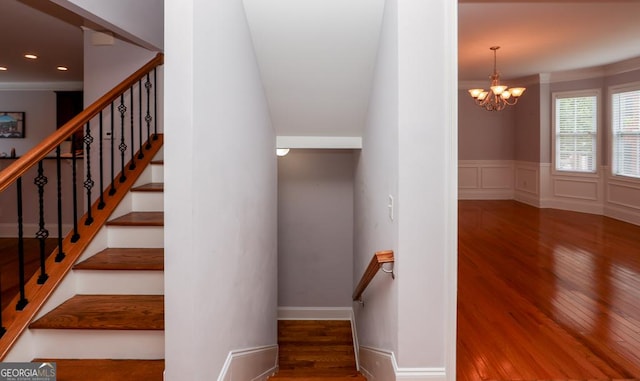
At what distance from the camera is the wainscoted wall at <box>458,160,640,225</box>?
6695mm

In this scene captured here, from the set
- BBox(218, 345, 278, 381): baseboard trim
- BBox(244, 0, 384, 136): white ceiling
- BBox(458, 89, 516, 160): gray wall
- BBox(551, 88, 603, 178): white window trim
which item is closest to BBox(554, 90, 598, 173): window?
BBox(551, 88, 603, 178): white window trim

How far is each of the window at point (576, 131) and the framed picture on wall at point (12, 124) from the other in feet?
30.4

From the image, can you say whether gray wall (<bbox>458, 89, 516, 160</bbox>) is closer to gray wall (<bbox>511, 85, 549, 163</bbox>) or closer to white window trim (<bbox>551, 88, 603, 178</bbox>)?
gray wall (<bbox>511, 85, 549, 163</bbox>)

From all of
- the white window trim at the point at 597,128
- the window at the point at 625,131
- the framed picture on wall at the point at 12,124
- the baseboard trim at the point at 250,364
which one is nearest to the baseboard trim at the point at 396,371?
the baseboard trim at the point at 250,364

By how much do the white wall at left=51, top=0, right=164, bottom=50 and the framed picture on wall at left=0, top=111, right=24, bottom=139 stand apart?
443 cm

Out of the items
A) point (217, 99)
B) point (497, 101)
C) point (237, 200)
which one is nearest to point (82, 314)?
point (237, 200)

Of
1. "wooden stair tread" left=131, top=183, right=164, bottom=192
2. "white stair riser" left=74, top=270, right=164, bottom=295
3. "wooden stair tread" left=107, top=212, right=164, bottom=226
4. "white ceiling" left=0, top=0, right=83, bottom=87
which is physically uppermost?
"white ceiling" left=0, top=0, right=83, bottom=87

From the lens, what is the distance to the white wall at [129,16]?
112 inches

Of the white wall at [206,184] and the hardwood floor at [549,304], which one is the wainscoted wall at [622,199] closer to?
the hardwood floor at [549,304]

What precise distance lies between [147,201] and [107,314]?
1.26 m

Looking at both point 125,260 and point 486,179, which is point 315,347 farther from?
point 486,179

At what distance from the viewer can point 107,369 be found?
2234 mm

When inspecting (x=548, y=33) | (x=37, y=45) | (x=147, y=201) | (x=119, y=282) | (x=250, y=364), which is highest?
(x=548, y=33)

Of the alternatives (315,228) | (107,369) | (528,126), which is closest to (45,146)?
(107,369)
